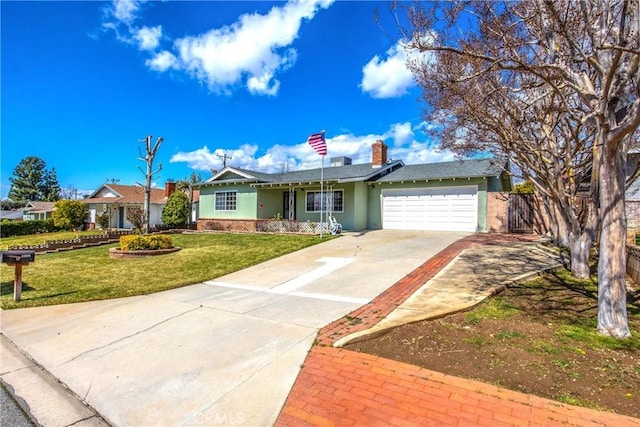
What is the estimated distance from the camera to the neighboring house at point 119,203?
33188 mm

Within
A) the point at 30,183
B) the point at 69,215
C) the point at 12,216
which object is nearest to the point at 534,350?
the point at 69,215

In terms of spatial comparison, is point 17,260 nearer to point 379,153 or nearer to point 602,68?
point 602,68

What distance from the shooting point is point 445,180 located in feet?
55.9

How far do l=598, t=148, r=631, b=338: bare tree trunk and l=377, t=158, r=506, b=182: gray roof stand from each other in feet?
35.7

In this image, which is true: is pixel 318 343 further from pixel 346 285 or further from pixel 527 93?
pixel 527 93

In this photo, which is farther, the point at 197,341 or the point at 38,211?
the point at 38,211

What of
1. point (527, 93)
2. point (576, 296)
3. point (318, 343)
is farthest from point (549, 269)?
point (318, 343)

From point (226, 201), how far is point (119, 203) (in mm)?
16440

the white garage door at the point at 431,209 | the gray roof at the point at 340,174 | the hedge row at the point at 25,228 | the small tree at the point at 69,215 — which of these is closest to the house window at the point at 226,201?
the gray roof at the point at 340,174

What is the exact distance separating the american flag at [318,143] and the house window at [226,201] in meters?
8.29

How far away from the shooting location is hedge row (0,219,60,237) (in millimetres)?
29094

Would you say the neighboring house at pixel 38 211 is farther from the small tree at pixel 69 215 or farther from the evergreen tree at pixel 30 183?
the evergreen tree at pixel 30 183

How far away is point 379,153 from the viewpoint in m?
20.3

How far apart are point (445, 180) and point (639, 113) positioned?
44.2ft
